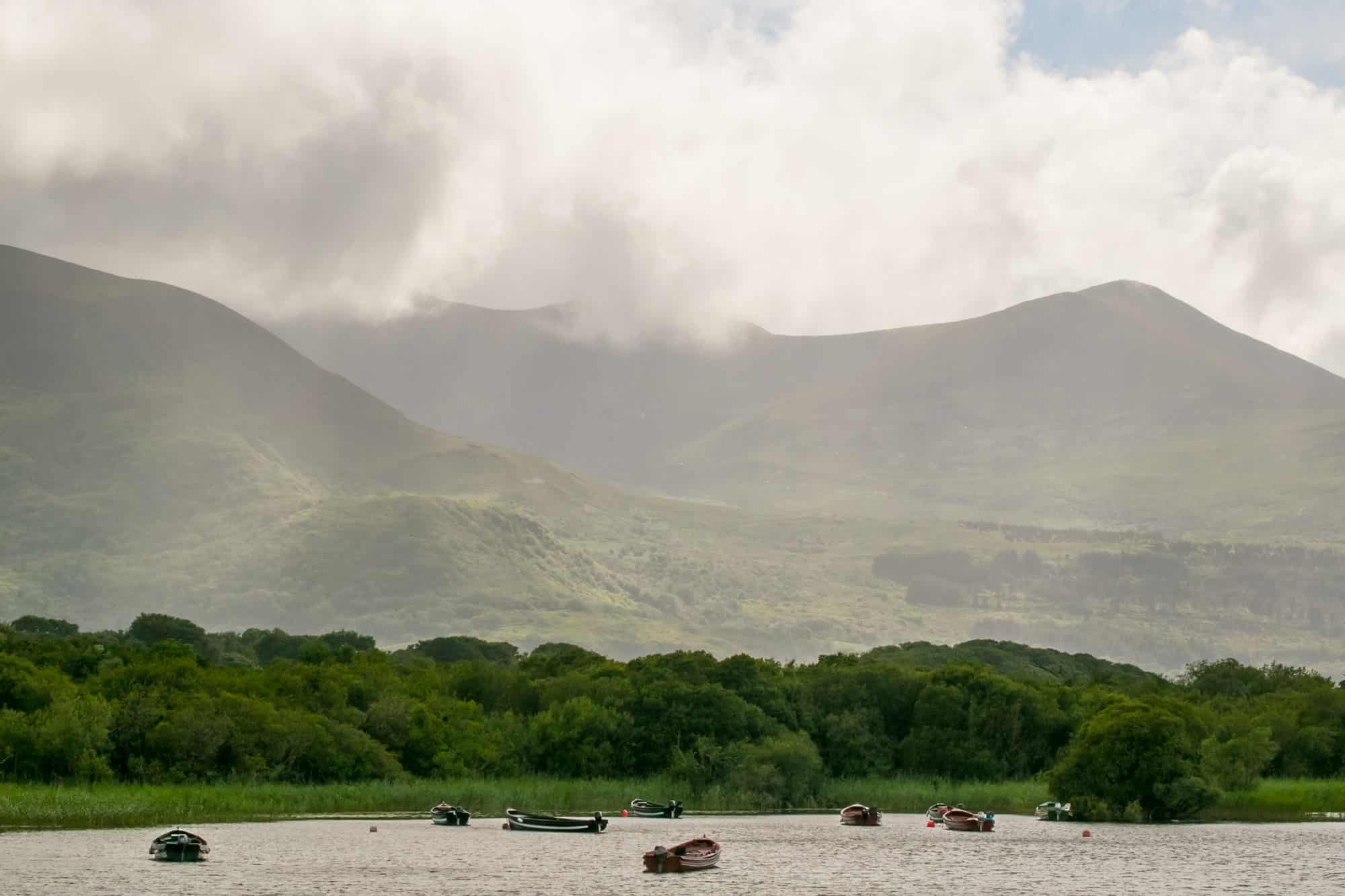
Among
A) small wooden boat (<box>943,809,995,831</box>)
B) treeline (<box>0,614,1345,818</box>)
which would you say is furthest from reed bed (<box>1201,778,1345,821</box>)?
small wooden boat (<box>943,809,995,831</box>)

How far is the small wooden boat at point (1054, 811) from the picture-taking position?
401ft

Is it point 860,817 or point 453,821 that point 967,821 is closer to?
point 860,817

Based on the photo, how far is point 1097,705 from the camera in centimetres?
14700

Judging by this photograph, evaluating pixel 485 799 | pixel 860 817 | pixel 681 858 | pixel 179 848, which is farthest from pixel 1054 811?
pixel 179 848

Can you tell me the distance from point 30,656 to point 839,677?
6858cm

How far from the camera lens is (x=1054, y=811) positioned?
12312 centimetres

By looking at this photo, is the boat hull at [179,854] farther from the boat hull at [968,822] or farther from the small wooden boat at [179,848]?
the boat hull at [968,822]

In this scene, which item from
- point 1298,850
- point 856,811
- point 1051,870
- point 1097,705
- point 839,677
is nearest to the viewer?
point 1051,870

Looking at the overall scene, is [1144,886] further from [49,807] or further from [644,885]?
[49,807]

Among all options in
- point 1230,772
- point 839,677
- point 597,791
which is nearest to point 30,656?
point 597,791

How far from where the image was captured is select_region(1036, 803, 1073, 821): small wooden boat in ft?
401

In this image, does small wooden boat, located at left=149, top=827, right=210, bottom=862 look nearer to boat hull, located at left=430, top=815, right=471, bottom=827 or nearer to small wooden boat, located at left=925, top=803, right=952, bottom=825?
boat hull, located at left=430, top=815, right=471, bottom=827

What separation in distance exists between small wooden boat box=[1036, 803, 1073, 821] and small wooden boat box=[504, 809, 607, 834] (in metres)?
33.6

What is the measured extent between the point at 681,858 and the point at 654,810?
3746 centimetres
